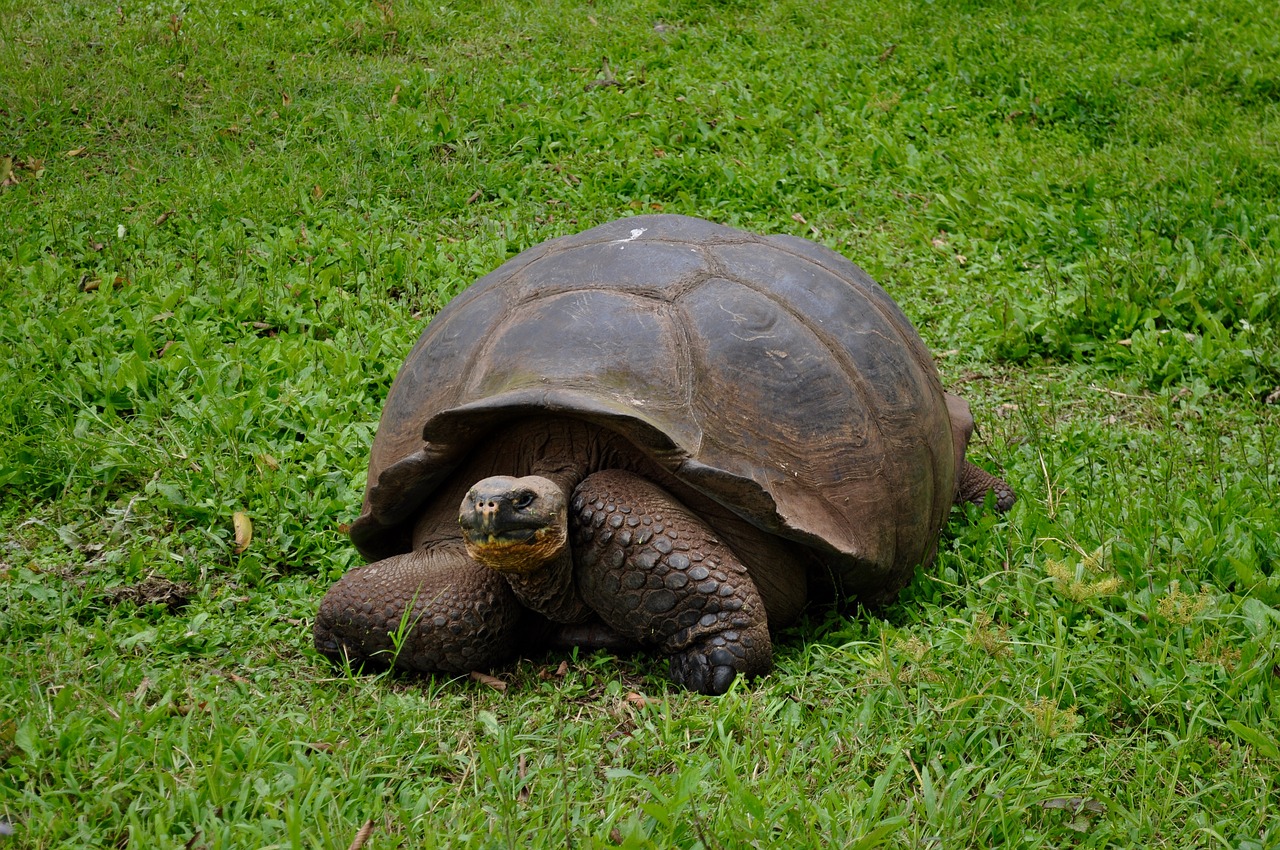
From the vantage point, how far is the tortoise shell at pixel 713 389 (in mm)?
2752

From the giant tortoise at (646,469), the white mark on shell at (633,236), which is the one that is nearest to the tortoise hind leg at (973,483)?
the giant tortoise at (646,469)

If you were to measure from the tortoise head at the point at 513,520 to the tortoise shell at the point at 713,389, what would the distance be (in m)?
0.20

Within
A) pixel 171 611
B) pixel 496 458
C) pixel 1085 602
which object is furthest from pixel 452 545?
pixel 1085 602

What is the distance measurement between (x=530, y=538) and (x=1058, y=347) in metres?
3.07

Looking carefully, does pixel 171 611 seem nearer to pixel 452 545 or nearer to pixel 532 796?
pixel 452 545

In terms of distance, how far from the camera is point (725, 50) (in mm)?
7598

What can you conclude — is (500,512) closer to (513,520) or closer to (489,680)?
(513,520)

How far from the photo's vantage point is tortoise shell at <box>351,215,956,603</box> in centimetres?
275

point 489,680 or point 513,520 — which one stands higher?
point 513,520

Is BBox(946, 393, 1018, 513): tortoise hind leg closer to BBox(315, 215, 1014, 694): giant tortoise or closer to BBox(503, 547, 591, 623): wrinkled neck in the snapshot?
BBox(315, 215, 1014, 694): giant tortoise

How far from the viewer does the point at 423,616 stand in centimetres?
278

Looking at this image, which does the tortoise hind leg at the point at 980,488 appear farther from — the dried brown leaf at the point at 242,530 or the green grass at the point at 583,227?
the dried brown leaf at the point at 242,530

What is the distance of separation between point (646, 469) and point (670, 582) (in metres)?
0.33

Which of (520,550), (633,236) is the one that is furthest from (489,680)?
(633,236)
